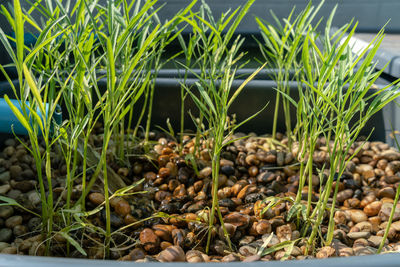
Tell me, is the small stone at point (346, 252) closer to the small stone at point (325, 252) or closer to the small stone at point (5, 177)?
the small stone at point (325, 252)

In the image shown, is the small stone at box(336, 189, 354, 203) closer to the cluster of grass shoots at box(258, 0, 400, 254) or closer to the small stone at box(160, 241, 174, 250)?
the cluster of grass shoots at box(258, 0, 400, 254)

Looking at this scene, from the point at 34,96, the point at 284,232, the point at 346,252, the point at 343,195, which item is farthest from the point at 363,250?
the point at 34,96

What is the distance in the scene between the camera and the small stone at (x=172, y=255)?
0.82 meters

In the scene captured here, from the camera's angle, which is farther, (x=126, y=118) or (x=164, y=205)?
(x=126, y=118)

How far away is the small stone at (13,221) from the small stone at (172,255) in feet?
1.13

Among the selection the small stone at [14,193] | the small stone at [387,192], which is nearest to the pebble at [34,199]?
the small stone at [14,193]

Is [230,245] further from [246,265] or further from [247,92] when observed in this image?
[247,92]

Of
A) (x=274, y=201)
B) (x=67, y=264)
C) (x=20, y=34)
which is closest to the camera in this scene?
(x=67, y=264)

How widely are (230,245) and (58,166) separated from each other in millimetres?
568

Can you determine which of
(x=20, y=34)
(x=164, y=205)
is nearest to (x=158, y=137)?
(x=164, y=205)

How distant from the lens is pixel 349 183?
119 centimetres

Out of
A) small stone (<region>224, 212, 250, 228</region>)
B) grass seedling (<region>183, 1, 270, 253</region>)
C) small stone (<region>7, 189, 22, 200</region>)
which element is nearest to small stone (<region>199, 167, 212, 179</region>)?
grass seedling (<region>183, 1, 270, 253</region>)

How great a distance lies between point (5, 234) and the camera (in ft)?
3.12

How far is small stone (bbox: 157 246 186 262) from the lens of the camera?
0.82 m
